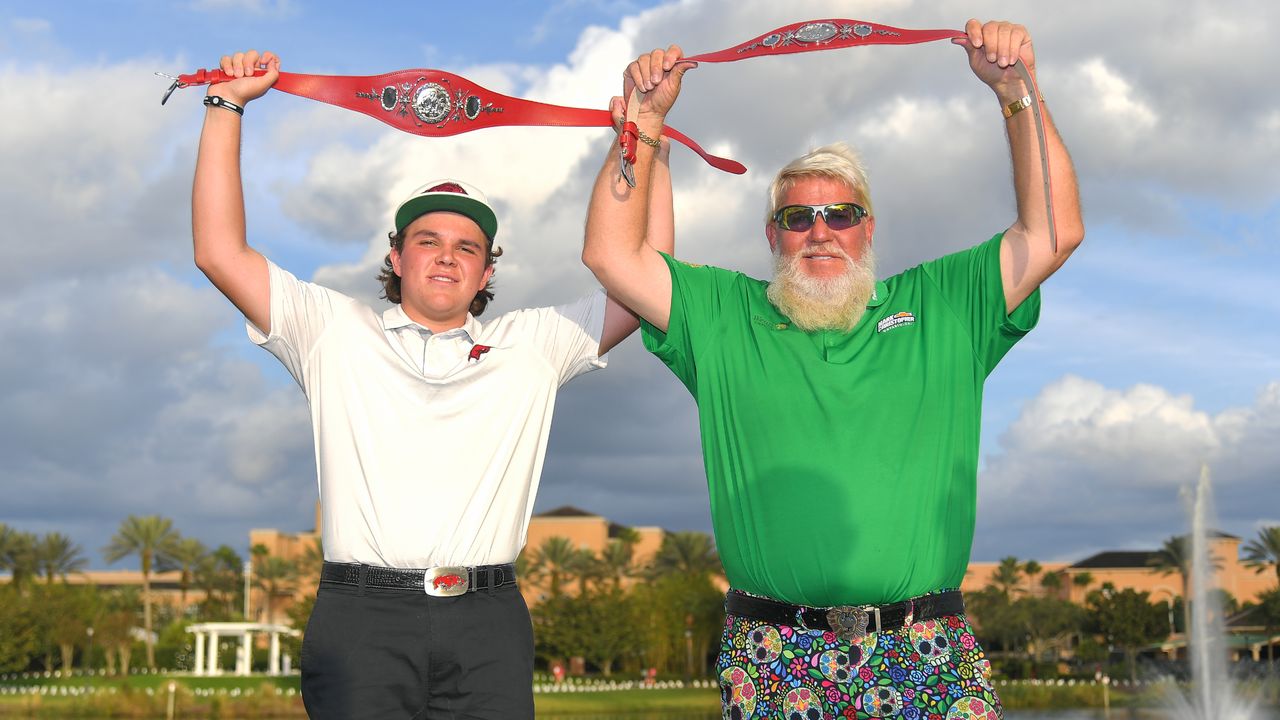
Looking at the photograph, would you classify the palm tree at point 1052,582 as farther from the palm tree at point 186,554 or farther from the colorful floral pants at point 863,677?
the colorful floral pants at point 863,677

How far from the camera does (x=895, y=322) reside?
13.7 ft

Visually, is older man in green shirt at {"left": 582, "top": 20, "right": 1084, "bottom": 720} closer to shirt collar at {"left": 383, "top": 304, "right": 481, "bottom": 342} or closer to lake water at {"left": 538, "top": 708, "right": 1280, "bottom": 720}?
shirt collar at {"left": 383, "top": 304, "right": 481, "bottom": 342}

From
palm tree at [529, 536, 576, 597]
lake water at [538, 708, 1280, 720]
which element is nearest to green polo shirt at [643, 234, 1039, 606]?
lake water at [538, 708, 1280, 720]

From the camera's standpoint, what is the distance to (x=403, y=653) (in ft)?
13.5

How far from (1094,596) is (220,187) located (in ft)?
267

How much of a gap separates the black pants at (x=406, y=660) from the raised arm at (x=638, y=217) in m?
1.19

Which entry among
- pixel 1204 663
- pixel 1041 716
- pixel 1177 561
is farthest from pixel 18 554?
pixel 1177 561

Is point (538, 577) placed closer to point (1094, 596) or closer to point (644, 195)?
point (1094, 596)

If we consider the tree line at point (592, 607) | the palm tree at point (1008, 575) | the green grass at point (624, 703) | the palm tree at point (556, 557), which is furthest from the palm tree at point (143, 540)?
the palm tree at point (1008, 575)

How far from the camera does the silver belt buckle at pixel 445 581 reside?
4148 millimetres

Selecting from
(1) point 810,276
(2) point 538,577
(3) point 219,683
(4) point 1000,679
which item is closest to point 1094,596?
(4) point 1000,679

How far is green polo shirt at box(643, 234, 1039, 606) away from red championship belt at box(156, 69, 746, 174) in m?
1.23

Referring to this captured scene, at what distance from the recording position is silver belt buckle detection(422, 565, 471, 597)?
13.6 feet

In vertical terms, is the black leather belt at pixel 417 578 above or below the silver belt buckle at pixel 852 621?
above
